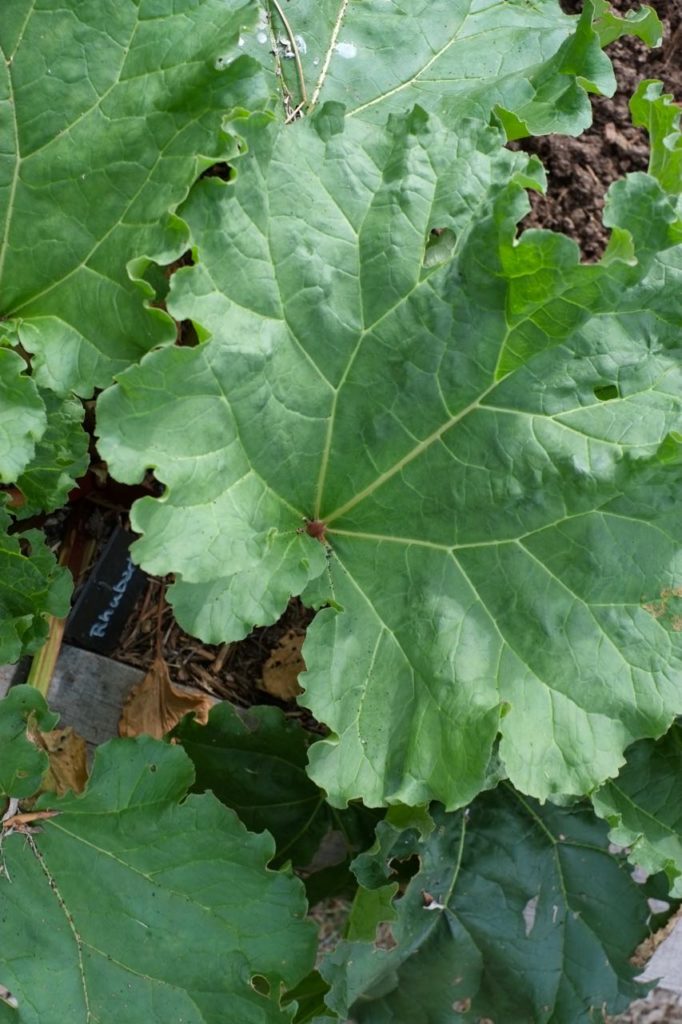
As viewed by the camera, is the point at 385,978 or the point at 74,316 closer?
the point at 74,316

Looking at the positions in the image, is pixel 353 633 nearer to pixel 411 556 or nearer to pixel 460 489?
pixel 411 556

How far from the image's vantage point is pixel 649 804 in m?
1.93

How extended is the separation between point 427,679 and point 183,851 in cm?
56

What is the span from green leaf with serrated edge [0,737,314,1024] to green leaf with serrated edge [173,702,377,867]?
1.14 feet

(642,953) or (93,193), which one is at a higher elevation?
(93,193)

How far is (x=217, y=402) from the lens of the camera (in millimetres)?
1502

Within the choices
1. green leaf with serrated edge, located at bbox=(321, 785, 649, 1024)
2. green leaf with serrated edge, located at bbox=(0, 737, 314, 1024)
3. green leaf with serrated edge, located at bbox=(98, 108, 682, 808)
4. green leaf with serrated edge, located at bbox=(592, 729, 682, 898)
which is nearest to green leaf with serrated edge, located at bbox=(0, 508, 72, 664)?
green leaf with serrated edge, located at bbox=(0, 737, 314, 1024)

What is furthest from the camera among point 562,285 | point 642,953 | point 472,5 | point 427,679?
point 642,953

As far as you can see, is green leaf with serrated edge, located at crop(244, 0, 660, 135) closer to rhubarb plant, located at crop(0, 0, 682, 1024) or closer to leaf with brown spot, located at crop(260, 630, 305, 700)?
rhubarb plant, located at crop(0, 0, 682, 1024)

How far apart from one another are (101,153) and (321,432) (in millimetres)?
548

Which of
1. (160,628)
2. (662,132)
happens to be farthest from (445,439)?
(160,628)

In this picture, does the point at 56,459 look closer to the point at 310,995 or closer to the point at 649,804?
the point at 310,995

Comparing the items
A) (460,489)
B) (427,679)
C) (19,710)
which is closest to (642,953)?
(427,679)

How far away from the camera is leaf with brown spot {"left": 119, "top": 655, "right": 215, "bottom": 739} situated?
2.31 meters
